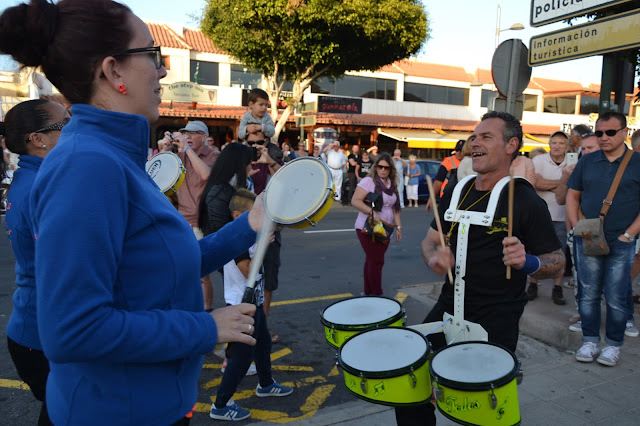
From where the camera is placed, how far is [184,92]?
76.0ft

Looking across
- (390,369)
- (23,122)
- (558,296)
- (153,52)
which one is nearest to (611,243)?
(558,296)

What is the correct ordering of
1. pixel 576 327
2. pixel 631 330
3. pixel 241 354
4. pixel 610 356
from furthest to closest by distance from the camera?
pixel 631 330 → pixel 576 327 → pixel 610 356 → pixel 241 354

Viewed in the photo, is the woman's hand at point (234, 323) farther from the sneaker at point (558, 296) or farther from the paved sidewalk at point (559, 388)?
the sneaker at point (558, 296)

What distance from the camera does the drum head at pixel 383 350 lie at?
2.23m

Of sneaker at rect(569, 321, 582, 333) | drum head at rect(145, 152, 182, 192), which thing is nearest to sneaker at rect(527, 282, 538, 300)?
sneaker at rect(569, 321, 582, 333)

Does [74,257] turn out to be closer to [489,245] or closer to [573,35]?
[489,245]

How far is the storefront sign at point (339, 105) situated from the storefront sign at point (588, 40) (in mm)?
19241

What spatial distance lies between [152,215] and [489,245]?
2075mm

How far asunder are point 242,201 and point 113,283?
89.4 inches

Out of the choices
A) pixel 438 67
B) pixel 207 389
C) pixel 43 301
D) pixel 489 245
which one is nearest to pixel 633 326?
pixel 489 245

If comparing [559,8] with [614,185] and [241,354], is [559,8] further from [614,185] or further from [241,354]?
[241,354]

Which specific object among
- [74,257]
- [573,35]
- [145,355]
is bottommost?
[145,355]

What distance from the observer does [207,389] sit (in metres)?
3.81

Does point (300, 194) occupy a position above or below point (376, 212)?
above
